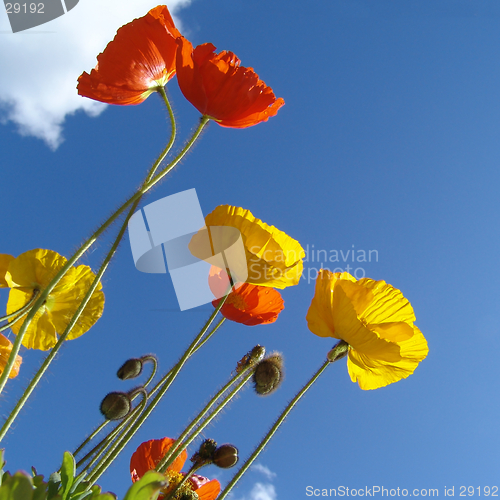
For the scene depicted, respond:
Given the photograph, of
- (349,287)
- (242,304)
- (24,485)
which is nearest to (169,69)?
(242,304)

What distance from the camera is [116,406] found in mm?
840

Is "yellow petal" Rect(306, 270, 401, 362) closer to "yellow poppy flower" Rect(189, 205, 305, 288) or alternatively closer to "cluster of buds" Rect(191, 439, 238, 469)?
"yellow poppy flower" Rect(189, 205, 305, 288)

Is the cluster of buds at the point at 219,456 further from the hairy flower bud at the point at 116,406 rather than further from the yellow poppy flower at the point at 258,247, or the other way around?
the yellow poppy flower at the point at 258,247

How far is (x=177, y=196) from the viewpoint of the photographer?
3.18 ft

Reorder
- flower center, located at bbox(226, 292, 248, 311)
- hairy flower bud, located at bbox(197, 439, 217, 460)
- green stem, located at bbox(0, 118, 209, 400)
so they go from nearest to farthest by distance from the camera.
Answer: green stem, located at bbox(0, 118, 209, 400) → hairy flower bud, located at bbox(197, 439, 217, 460) → flower center, located at bbox(226, 292, 248, 311)

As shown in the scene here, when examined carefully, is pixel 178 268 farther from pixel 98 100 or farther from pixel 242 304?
pixel 98 100

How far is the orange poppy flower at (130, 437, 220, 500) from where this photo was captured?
0.94m

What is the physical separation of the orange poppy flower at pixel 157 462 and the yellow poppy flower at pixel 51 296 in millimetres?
322

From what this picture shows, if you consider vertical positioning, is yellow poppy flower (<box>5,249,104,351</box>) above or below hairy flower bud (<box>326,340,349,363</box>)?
below

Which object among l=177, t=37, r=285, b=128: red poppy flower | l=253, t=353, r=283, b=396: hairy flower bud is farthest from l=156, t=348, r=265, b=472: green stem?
l=177, t=37, r=285, b=128: red poppy flower

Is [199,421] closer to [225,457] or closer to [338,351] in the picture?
[225,457]

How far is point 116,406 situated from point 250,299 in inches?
16.7

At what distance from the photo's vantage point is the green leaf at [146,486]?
1.60ft

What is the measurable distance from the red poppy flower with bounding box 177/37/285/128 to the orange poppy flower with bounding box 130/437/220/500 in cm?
79
